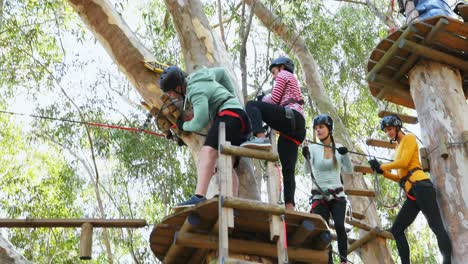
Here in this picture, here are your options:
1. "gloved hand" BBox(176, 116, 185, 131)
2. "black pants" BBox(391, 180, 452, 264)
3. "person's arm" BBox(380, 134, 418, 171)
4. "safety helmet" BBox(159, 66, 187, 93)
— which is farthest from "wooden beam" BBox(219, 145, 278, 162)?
"black pants" BBox(391, 180, 452, 264)

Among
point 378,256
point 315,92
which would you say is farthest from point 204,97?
point 315,92

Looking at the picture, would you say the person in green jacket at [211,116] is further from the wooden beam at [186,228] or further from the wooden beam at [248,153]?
the wooden beam at [248,153]

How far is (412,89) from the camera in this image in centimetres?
605

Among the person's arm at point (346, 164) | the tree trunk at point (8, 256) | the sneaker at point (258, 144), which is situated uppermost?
the person's arm at point (346, 164)

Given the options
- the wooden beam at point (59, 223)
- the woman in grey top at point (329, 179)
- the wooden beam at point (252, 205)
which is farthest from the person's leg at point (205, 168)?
the woman in grey top at point (329, 179)

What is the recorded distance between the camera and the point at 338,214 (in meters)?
5.06

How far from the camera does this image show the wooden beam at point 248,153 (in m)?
3.93

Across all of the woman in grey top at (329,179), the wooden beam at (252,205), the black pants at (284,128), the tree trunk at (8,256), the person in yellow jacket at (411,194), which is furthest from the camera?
the tree trunk at (8,256)

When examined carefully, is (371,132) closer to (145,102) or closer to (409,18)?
(409,18)

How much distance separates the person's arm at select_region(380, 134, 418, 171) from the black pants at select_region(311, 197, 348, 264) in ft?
1.54

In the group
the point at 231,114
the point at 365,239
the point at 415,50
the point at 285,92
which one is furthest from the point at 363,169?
the point at 231,114

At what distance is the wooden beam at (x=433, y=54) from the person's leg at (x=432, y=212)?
1388 mm

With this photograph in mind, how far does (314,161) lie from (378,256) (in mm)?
2016

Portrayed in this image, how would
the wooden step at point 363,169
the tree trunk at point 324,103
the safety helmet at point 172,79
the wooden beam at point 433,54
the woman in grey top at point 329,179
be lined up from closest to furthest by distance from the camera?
the safety helmet at point 172,79 → the woman in grey top at point 329,179 → the wooden beam at point 433,54 → the wooden step at point 363,169 → the tree trunk at point 324,103
